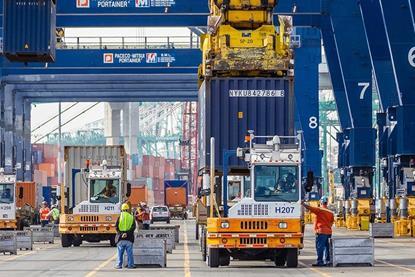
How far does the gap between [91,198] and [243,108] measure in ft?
37.2

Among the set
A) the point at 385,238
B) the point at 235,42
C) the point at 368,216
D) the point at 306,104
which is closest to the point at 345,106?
the point at 306,104

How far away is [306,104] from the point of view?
68.1 metres

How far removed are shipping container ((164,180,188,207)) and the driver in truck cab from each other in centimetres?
6560

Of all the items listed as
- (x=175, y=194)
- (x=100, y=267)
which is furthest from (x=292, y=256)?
(x=175, y=194)

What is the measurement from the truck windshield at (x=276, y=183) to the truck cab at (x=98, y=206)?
529 inches

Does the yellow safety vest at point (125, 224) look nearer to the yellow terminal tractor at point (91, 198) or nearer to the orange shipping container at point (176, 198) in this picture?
the yellow terminal tractor at point (91, 198)

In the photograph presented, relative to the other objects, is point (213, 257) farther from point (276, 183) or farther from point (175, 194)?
point (175, 194)

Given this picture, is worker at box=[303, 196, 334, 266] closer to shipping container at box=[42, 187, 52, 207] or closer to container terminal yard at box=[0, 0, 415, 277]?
container terminal yard at box=[0, 0, 415, 277]

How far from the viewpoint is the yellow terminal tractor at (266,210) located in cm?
2791

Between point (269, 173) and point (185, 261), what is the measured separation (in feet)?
17.5

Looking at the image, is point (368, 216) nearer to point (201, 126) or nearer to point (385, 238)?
point (385, 238)

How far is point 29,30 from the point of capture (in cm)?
4659

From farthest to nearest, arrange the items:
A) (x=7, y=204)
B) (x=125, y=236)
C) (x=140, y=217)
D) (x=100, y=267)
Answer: (x=7, y=204) < (x=140, y=217) < (x=100, y=267) < (x=125, y=236)

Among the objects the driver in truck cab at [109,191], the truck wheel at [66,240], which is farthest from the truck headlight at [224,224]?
the truck wheel at [66,240]
